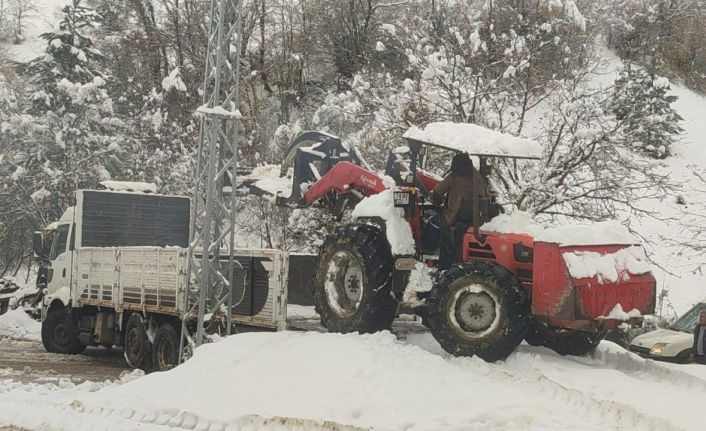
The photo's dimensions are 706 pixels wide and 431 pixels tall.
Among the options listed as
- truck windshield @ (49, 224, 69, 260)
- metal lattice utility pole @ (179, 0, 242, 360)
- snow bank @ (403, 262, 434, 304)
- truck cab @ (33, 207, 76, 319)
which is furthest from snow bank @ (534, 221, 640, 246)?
truck windshield @ (49, 224, 69, 260)

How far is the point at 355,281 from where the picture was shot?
924cm

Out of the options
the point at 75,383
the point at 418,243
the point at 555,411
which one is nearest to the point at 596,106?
the point at 418,243

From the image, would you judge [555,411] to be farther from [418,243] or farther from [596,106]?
[596,106]

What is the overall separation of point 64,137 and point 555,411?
925 inches

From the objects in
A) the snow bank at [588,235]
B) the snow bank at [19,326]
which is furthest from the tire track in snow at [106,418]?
the snow bank at [19,326]

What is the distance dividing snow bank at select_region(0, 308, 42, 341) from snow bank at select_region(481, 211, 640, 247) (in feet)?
49.1

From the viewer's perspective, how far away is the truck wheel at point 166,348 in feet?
40.7

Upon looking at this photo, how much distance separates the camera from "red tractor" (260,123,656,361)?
777 centimetres

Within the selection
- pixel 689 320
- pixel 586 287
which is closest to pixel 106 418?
pixel 586 287

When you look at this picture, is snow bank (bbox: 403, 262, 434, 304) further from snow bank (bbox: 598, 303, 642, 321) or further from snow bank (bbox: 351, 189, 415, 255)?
snow bank (bbox: 598, 303, 642, 321)

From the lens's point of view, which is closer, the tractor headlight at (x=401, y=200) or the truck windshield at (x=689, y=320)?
the tractor headlight at (x=401, y=200)

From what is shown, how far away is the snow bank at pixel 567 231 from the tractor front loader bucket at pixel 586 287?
7 centimetres

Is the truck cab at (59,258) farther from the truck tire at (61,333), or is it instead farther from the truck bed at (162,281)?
the truck bed at (162,281)

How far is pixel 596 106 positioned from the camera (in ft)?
46.7
